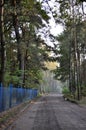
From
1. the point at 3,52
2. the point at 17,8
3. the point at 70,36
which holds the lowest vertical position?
the point at 3,52

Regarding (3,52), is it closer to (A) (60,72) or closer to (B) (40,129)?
(B) (40,129)

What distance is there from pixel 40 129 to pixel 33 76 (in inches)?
2165

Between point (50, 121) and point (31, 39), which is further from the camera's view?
point (31, 39)

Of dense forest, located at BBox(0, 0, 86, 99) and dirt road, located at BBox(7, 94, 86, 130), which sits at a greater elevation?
dense forest, located at BBox(0, 0, 86, 99)

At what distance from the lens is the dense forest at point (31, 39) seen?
77.9 feet

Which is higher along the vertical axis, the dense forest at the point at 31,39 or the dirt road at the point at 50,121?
the dense forest at the point at 31,39

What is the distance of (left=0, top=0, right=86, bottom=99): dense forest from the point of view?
77.9 feet

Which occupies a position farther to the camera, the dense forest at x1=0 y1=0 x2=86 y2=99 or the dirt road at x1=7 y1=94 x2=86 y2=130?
the dense forest at x1=0 y1=0 x2=86 y2=99

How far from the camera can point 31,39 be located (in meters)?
52.6

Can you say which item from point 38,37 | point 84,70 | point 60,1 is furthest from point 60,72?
point 60,1

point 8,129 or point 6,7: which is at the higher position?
point 6,7

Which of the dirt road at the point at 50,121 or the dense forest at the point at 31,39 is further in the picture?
the dense forest at the point at 31,39

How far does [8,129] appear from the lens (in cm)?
1623

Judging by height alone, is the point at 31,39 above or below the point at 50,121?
above
